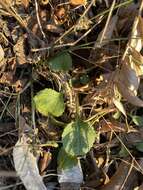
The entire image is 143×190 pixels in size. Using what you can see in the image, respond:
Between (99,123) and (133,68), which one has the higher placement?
A: (133,68)

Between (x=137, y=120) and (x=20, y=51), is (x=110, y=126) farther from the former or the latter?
(x=20, y=51)

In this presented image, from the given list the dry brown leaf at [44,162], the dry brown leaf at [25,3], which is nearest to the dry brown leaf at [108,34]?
the dry brown leaf at [25,3]

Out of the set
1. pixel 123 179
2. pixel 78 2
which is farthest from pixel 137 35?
pixel 123 179

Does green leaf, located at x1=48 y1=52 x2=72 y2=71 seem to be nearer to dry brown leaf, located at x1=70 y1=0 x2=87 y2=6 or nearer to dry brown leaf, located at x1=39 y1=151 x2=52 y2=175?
dry brown leaf, located at x1=70 y1=0 x2=87 y2=6

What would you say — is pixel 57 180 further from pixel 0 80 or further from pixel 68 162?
pixel 0 80

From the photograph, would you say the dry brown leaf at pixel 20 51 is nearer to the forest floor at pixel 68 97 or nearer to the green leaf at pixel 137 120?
the forest floor at pixel 68 97

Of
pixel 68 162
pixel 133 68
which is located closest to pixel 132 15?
pixel 133 68

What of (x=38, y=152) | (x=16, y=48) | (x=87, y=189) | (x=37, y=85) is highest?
(x=16, y=48)

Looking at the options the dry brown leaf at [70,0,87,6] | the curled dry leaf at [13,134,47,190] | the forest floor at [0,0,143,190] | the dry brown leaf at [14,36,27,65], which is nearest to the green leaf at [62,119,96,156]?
the forest floor at [0,0,143,190]
